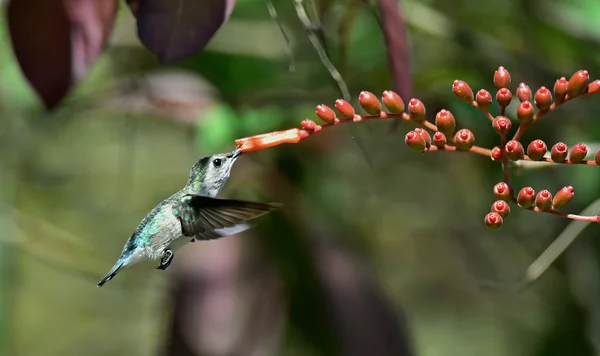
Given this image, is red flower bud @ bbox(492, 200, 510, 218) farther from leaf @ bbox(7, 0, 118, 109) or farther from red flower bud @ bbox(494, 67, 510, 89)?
leaf @ bbox(7, 0, 118, 109)

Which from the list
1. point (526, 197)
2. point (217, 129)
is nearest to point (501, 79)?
point (526, 197)

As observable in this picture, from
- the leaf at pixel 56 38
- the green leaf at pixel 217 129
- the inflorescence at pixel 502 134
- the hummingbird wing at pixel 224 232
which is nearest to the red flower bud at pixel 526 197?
the inflorescence at pixel 502 134

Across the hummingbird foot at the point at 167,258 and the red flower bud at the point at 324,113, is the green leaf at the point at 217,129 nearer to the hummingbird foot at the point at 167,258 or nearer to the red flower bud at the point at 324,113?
the hummingbird foot at the point at 167,258

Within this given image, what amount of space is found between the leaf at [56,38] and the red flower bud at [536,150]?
0.49m

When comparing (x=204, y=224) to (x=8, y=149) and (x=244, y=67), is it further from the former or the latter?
(x=8, y=149)

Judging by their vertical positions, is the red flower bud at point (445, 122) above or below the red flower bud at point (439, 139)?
above

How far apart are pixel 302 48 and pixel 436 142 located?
43.0 inches

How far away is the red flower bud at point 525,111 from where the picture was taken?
804 millimetres

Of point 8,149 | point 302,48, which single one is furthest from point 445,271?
point 8,149

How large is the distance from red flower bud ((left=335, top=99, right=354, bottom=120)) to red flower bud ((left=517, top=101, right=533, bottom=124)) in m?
0.16

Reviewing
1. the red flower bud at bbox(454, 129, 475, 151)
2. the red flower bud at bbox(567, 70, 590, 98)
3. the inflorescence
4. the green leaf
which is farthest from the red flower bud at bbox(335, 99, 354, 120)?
the green leaf

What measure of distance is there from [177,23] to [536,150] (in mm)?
379

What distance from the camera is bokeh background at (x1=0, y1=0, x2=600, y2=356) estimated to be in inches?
55.7

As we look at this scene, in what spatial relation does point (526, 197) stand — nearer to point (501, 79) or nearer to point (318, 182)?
point (501, 79)
